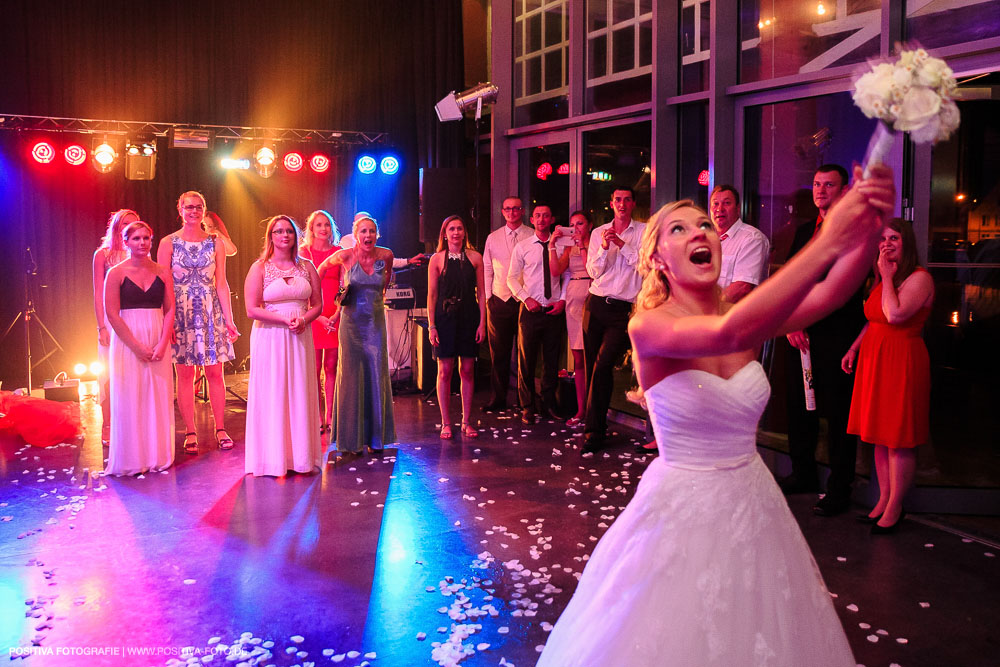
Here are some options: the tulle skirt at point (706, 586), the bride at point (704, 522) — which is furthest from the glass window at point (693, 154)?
the tulle skirt at point (706, 586)

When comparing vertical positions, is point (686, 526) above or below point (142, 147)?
below

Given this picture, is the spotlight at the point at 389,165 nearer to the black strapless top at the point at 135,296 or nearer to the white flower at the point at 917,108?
the black strapless top at the point at 135,296

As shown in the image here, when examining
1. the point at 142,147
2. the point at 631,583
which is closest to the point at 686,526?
the point at 631,583

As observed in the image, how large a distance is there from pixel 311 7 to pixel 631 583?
10276 millimetres

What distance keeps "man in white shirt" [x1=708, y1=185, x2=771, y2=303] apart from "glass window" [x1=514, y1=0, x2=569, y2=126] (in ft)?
11.4

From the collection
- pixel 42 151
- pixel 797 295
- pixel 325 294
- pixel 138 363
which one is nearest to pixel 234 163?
pixel 42 151

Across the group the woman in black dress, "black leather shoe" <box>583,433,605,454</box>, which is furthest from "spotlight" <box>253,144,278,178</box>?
"black leather shoe" <box>583,433,605,454</box>

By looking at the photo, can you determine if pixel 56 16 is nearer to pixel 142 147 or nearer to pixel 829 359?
pixel 142 147

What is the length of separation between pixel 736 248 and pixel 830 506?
1.70 meters

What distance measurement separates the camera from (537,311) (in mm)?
7129

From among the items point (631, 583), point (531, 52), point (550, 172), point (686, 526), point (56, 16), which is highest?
point (56, 16)

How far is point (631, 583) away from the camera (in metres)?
1.82

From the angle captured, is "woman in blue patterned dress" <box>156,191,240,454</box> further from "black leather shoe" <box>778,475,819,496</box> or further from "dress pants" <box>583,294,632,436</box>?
"black leather shoe" <box>778,475,819,496</box>

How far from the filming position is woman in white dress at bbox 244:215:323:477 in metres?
5.35
